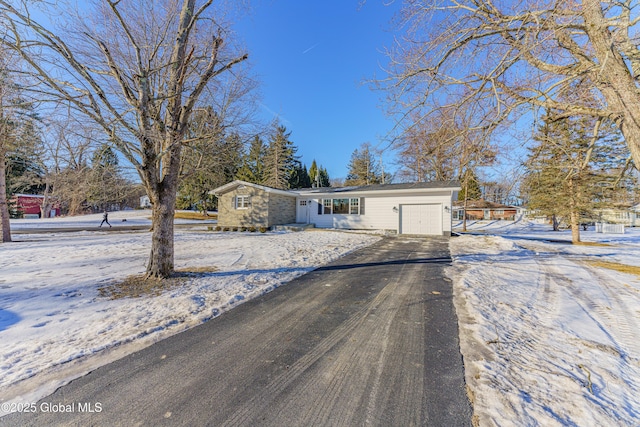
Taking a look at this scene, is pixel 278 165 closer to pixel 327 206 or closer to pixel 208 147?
pixel 327 206

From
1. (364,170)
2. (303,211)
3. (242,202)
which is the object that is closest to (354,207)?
(303,211)

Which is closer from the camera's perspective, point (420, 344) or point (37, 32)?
point (420, 344)

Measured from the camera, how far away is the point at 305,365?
93.1 inches

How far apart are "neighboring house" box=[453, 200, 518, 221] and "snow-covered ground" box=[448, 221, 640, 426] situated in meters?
37.8

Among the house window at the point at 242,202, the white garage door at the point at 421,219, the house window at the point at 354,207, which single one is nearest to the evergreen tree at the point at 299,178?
the house window at the point at 242,202

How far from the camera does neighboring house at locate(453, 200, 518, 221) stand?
39312mm

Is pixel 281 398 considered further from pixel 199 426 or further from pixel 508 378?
pixel 508 378

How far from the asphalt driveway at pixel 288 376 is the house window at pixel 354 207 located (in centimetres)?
1306

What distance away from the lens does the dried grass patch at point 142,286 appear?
4.27m

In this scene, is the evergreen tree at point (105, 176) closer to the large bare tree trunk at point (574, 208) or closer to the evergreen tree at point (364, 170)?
the large bare tree trunk at point (574, 208)

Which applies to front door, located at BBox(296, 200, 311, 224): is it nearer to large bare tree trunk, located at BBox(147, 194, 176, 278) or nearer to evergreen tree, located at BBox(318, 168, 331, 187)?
large bare tree trunk, located at BBox(147, 194, 176, 278)

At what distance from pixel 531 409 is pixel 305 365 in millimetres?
1773

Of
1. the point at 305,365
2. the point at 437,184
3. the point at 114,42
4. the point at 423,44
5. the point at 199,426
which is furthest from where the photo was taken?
the point at 437,184

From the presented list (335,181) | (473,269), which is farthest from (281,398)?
(335,181)
